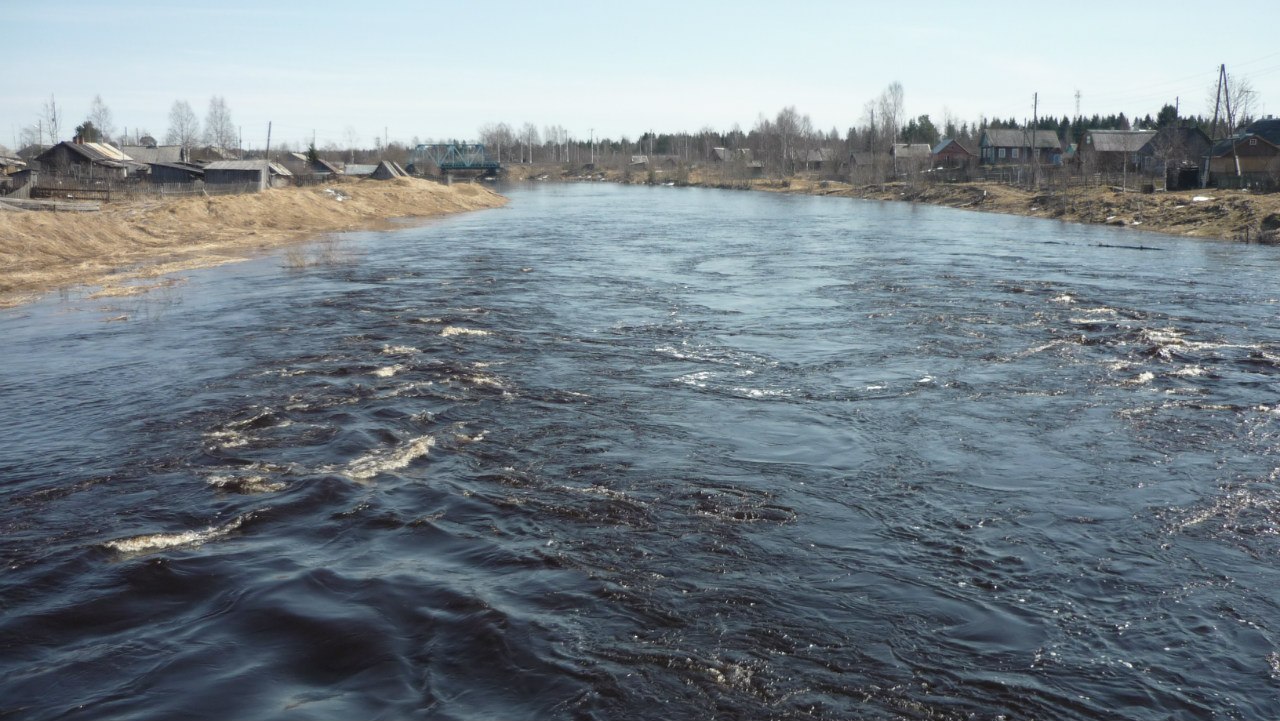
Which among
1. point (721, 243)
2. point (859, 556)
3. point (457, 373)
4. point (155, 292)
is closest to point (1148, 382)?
point (859, 556)

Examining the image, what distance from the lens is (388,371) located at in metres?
16.9

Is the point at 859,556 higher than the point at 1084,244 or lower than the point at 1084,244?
lower

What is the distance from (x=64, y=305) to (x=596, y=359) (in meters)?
15.9

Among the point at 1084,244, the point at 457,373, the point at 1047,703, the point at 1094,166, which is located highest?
the point at 1094,166

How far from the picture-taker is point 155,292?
88.1 feet

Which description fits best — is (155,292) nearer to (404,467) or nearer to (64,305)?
(64,305)

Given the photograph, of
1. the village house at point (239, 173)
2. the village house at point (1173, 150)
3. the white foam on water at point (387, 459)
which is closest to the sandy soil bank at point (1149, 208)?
the village house at point (1173, 150)

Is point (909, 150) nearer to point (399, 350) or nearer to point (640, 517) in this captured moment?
point (399, 350)

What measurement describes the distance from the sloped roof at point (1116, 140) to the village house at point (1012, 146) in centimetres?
2342

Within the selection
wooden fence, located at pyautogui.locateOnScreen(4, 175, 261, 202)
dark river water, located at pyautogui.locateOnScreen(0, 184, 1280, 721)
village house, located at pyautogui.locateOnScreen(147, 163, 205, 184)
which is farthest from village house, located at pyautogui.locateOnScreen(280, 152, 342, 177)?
dark river water, located at pyautogui.locateOnScreen(0, 184, 1280, 721)

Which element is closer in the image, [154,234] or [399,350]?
[399,350]

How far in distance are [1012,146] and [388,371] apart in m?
121

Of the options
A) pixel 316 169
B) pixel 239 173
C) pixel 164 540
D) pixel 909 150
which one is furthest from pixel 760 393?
pixel 909 150

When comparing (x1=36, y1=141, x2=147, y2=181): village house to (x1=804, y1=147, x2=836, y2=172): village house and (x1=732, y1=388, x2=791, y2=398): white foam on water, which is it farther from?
(x1=804, y1=147, x2=836, y2=172): village house
